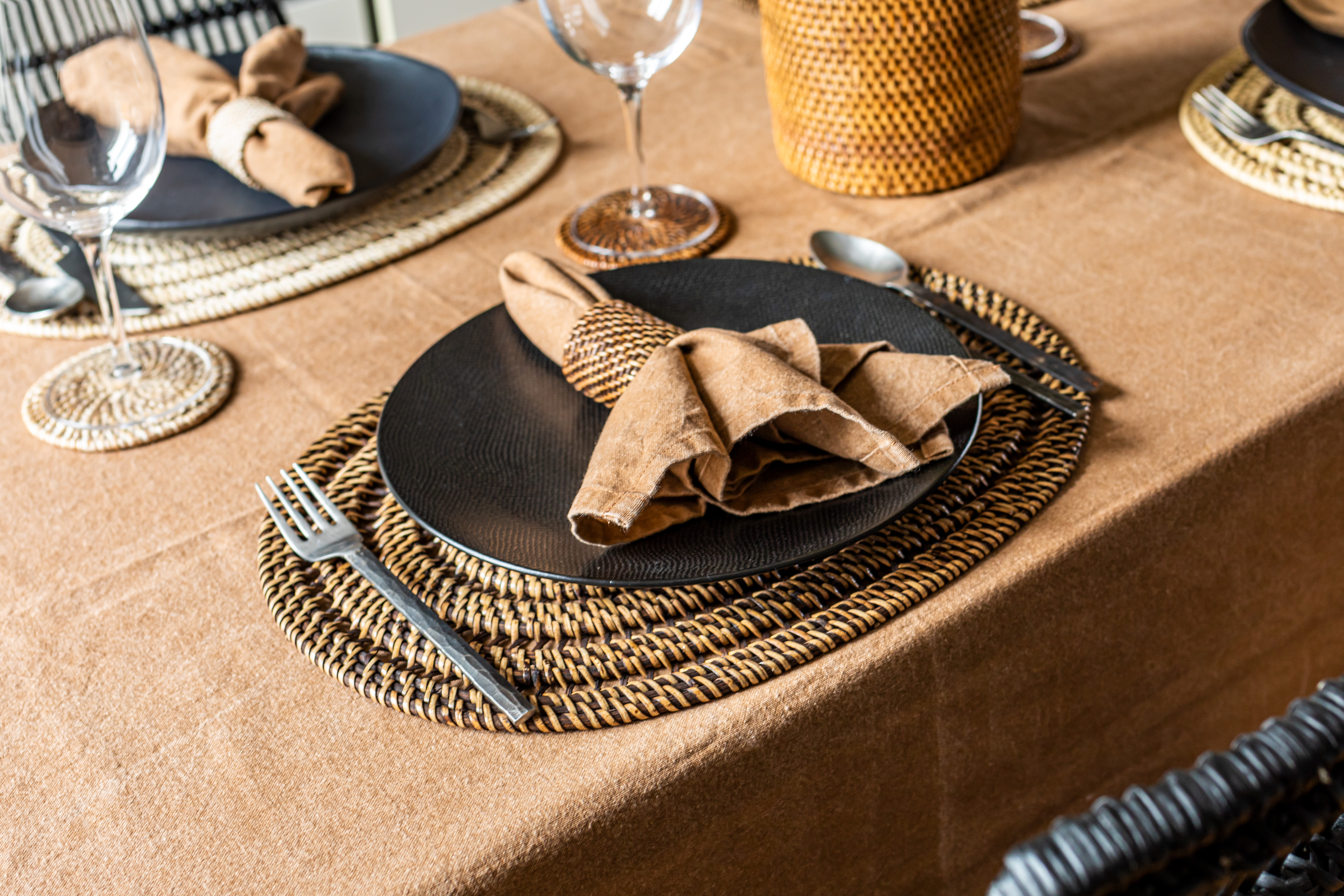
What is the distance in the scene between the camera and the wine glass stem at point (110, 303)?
615 mm

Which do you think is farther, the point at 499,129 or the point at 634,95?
the point at 499,129

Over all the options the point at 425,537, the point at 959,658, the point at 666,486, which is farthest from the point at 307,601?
the point at 959,658

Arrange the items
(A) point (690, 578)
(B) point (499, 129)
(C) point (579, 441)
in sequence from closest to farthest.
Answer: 1. (A) point (690, 578)
2. (C) point (579, 441)
3. (B) point (499, 129)

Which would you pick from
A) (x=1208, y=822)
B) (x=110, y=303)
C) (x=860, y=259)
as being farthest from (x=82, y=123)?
(x=1208, y=822)

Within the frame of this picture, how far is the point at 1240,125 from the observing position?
0.80 meters

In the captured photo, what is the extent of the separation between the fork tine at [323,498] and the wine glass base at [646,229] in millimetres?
265

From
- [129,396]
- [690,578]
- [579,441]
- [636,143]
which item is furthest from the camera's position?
[636,143]

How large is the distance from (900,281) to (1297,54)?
354 mm

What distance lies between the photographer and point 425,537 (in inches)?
20.4

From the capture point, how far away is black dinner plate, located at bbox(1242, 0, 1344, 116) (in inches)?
28.3

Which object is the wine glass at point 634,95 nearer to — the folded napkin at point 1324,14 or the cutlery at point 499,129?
the cutlery at point 499,129

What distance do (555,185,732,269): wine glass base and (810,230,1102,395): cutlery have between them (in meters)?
0.08

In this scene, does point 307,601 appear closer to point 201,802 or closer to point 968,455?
point 201,802

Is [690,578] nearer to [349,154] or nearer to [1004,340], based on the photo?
[1004,340]
